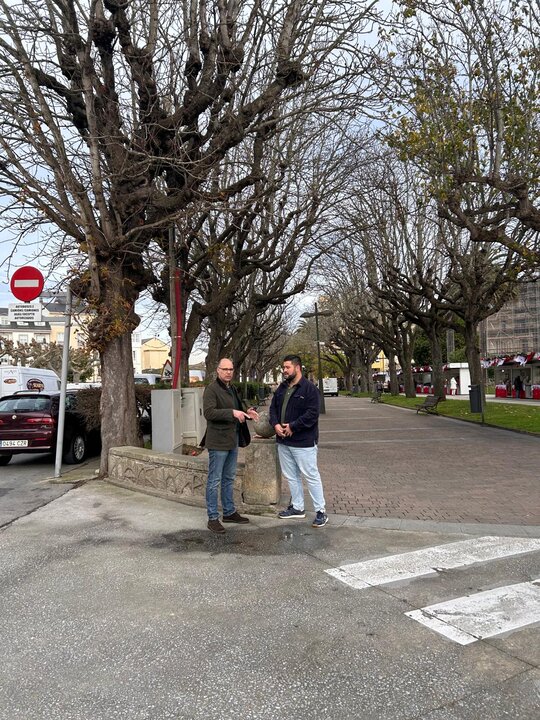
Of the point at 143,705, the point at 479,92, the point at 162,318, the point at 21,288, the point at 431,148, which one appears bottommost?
the point at 143,705

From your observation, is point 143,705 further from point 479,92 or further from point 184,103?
point 479,92

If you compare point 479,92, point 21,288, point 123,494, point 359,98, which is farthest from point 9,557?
point 479,92

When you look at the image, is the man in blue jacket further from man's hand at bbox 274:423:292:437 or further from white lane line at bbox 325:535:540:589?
white lane line at bbox 325:535:540:589

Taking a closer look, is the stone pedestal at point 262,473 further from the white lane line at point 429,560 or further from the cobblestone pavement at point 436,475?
the white lane line at point 429,560

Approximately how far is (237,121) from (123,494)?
5685mm

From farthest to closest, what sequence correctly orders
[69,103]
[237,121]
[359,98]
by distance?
[359,98] → [69,103] → [237,121]

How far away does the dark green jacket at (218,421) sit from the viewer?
19.1ft

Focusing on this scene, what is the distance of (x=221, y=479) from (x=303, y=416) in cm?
117

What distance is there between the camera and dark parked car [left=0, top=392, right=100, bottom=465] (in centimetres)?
1110

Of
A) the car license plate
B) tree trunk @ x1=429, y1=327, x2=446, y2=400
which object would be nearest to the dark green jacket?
the car license plate

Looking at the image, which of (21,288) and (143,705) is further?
(21,288)

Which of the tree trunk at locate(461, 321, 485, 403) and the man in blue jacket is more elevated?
the tree trunk at locate(461, 321, 485, 403)

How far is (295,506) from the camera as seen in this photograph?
6270 mm

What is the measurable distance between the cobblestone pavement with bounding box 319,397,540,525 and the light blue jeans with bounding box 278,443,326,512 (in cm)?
76
